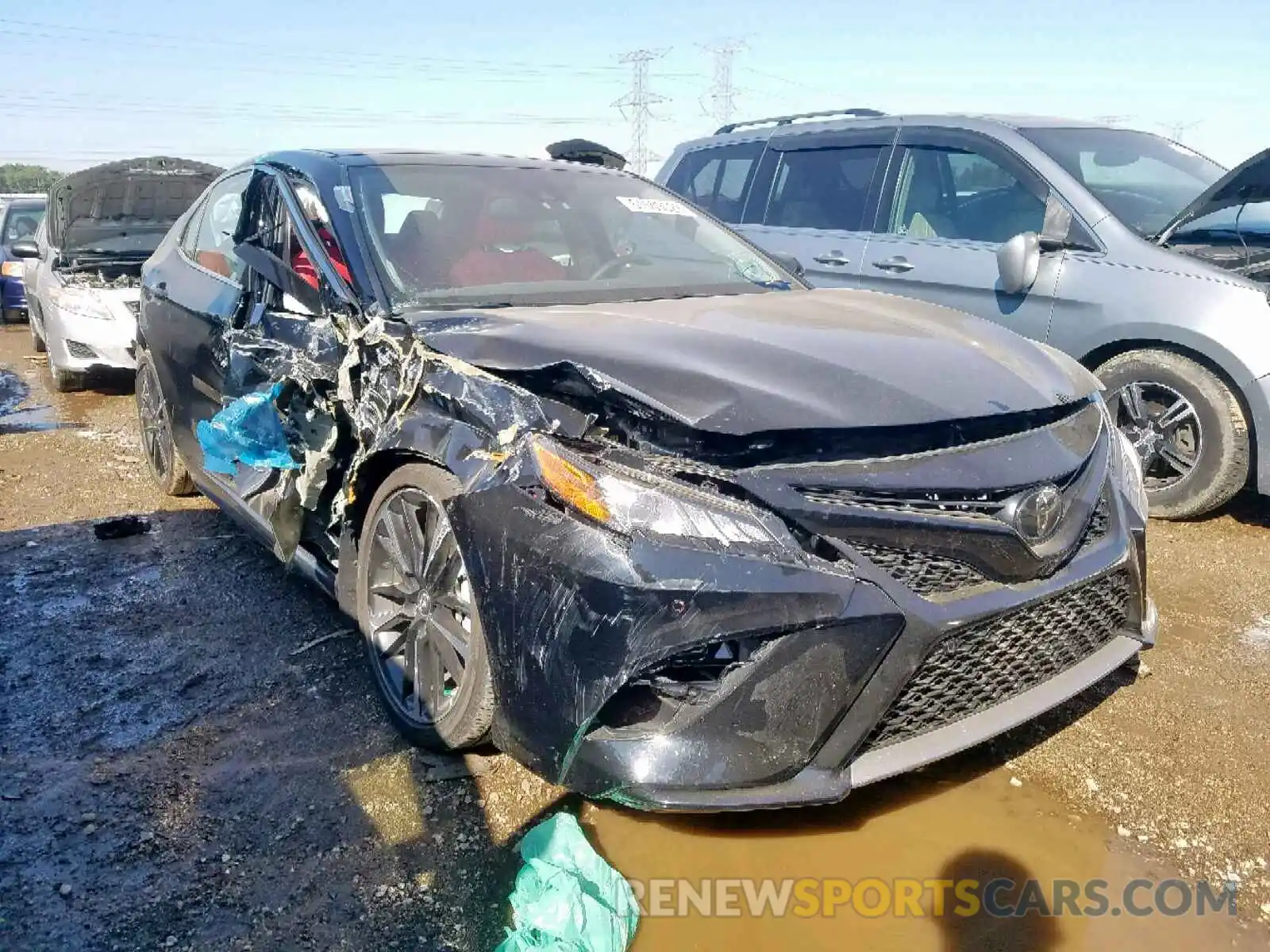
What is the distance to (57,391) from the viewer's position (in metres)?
8.52

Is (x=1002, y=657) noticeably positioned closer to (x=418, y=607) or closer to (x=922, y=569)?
(x=922, y=569)

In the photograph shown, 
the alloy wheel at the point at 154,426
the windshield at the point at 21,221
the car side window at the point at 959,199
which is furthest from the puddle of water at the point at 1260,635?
the windshield at the point at 21,221

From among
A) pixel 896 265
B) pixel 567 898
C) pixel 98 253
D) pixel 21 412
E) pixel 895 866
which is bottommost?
pixel 21 412

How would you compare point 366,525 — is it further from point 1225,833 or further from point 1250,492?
point 1250,492

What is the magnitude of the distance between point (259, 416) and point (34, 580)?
1665 mm

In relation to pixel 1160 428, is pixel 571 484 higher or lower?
higher

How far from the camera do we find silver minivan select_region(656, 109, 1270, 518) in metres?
4.49

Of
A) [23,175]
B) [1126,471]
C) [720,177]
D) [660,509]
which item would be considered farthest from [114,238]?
[23,175]

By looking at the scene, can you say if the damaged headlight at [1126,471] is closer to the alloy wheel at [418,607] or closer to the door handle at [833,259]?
the alloy wheel at [418,607]

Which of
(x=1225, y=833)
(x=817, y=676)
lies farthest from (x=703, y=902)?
(x=1225, y=833)

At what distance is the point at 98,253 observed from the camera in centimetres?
836

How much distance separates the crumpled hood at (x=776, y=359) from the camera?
2.20m

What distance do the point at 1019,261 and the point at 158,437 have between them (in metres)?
4.40

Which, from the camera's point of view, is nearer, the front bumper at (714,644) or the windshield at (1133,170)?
the front bumper at (714,644)
